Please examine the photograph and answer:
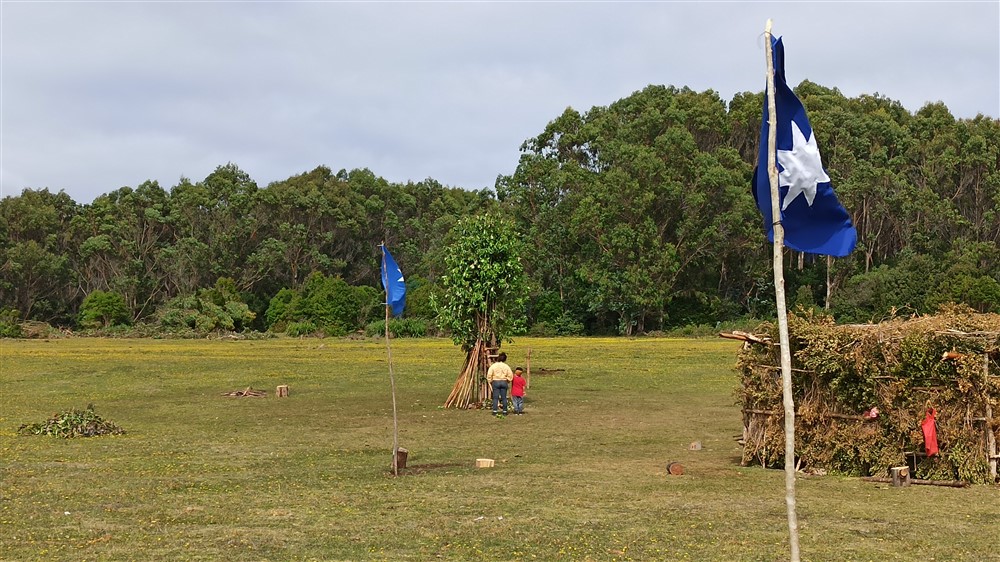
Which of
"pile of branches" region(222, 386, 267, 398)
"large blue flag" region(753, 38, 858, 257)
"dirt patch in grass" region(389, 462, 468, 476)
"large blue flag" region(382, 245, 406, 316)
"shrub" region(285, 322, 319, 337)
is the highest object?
"large blue flag" region(753, 38, 858, 257)

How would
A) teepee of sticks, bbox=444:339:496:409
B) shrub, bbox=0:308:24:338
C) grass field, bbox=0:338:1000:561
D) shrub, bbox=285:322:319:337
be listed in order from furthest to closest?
shrub, bbox=285:322:319:337, shrub, bbox=0:308:24:338, teepee of sticks, bbox=444:339:496:409, grass field, bbox=0:338:1000:561

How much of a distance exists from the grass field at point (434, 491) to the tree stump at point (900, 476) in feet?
1.12

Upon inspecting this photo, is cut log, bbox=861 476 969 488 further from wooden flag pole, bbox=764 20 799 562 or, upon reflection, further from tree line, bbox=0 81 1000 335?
tree line, bbox=0 81 1000 335

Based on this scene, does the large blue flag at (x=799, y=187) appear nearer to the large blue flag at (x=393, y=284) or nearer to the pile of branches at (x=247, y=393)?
the large blue flag at (x=393, y=284)

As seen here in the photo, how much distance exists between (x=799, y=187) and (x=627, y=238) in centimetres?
7512

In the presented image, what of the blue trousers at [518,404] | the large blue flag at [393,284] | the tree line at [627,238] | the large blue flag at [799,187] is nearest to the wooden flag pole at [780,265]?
the large blue flag at [799,187]

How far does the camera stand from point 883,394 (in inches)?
730

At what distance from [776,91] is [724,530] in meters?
7.25

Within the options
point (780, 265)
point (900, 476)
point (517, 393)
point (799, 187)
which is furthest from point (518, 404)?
point (780, 265)

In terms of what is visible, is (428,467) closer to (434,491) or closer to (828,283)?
(434,491)

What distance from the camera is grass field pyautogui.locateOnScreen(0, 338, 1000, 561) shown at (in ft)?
42.4

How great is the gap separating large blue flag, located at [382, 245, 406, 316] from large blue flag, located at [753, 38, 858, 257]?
10.8m

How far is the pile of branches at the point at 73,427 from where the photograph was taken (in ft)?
80.5

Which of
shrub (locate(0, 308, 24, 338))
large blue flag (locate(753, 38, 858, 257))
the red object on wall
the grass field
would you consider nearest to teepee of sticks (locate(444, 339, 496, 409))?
the grass field
